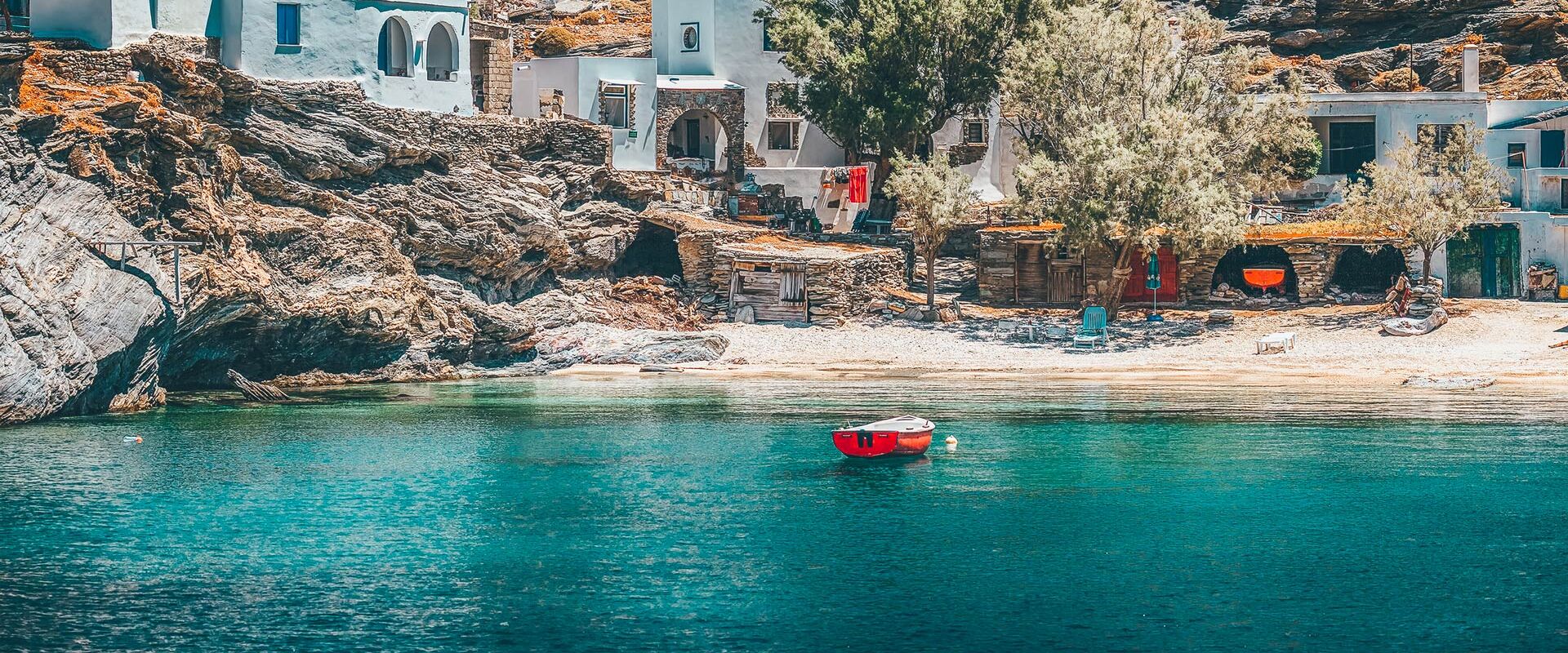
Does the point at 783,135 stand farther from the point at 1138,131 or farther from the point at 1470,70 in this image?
the point at 1470,70

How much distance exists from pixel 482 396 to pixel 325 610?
83.9 ft

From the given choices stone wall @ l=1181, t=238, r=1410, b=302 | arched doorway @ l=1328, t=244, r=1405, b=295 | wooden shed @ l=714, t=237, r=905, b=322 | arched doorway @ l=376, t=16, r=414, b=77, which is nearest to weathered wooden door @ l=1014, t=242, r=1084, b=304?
stone wall @ l=1181, t=238, r=1410, b=302

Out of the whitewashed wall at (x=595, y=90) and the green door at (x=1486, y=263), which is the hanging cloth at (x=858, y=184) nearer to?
the whitewashed wall at (x=595, y=90)

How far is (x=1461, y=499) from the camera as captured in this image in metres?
43.3

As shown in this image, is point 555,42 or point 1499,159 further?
point 555,42

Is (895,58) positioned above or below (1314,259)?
above

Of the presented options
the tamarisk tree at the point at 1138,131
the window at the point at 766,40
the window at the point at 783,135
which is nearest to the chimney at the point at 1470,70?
the tamarisk tree at the point at 1138,131

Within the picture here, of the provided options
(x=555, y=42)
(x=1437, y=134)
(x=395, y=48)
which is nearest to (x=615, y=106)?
(x=395, y=48)

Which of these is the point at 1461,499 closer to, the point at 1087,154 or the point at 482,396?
the point at 1087,154

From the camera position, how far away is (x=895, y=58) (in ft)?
245

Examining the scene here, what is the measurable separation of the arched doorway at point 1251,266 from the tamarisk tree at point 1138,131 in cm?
228

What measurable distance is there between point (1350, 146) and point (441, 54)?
3617 centimetres

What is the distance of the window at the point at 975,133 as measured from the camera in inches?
3243

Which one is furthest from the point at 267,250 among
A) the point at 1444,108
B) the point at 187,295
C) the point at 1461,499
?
the point at 1444,108
